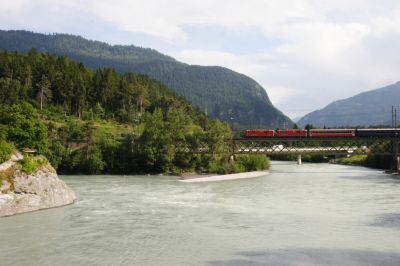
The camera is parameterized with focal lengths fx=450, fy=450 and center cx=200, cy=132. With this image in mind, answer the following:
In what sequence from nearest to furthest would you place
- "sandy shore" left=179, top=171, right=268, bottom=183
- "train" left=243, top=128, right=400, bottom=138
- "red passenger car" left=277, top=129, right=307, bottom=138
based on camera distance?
1. "sandy shore" left=179, top=171, right=268, bottom=183
2. "train" left=243, top=128, right=400, bottom=138
3. "red passenger car" left=277, top=129, right=307, bottom=138

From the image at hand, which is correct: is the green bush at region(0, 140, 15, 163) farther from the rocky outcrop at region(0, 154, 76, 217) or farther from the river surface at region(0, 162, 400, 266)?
the river surface at region(0, 162, 400, 266)

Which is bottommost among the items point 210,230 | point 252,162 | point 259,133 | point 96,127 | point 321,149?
point 210,230

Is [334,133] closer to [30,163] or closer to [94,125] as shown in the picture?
[94,125]

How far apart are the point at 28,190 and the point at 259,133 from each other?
5863 cm

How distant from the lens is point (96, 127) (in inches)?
3804

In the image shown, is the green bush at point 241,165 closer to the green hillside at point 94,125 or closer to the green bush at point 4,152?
the green hillside at point 94,125

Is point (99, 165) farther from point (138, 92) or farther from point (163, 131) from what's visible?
point (138, 92)

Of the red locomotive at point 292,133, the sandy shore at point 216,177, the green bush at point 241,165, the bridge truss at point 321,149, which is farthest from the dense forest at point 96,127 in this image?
the red locomotive at point 292,133

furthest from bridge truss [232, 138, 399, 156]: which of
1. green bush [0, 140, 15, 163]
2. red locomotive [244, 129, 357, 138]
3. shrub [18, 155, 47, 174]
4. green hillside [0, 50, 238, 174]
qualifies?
green bush [0, 140, 15, 163]

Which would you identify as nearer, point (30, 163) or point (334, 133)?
point (30, 163)

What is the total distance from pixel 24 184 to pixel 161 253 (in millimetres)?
19668

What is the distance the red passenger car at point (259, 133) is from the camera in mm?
91500

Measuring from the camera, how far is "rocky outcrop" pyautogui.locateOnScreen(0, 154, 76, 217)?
38.0m

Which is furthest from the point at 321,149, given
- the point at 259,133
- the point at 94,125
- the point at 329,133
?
the point at 94,125
